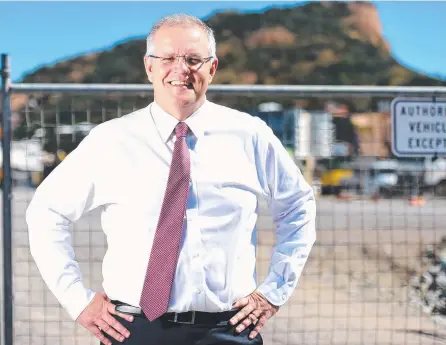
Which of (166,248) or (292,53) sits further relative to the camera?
(292,53)

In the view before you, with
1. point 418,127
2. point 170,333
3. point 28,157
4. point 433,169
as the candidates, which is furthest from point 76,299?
point 433,169

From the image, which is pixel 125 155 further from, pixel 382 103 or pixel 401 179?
pixel 401 179

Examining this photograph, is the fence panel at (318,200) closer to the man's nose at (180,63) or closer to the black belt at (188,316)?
the man's nose at (180,63)

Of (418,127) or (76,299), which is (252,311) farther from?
(418,127)

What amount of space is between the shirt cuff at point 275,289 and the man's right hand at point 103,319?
0.51 metres

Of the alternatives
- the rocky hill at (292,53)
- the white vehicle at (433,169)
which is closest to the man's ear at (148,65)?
the white vehicle at (433,169)

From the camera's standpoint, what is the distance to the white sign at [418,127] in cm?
393

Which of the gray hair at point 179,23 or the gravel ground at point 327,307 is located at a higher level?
the gray hair at point 179,23

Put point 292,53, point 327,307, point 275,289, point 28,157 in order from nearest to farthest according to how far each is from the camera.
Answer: point 275,289 → point 28,157 → point 327,307 → point 292,53

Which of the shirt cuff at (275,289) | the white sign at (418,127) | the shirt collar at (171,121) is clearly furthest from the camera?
the white sign at (418,127)

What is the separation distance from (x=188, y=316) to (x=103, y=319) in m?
0.31

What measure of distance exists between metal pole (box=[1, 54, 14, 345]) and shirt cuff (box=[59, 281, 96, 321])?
120 cm

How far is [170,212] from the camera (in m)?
2.48

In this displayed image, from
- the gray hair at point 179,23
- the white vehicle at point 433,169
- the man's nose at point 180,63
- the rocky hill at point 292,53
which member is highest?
the rocky hill at point 292,53
